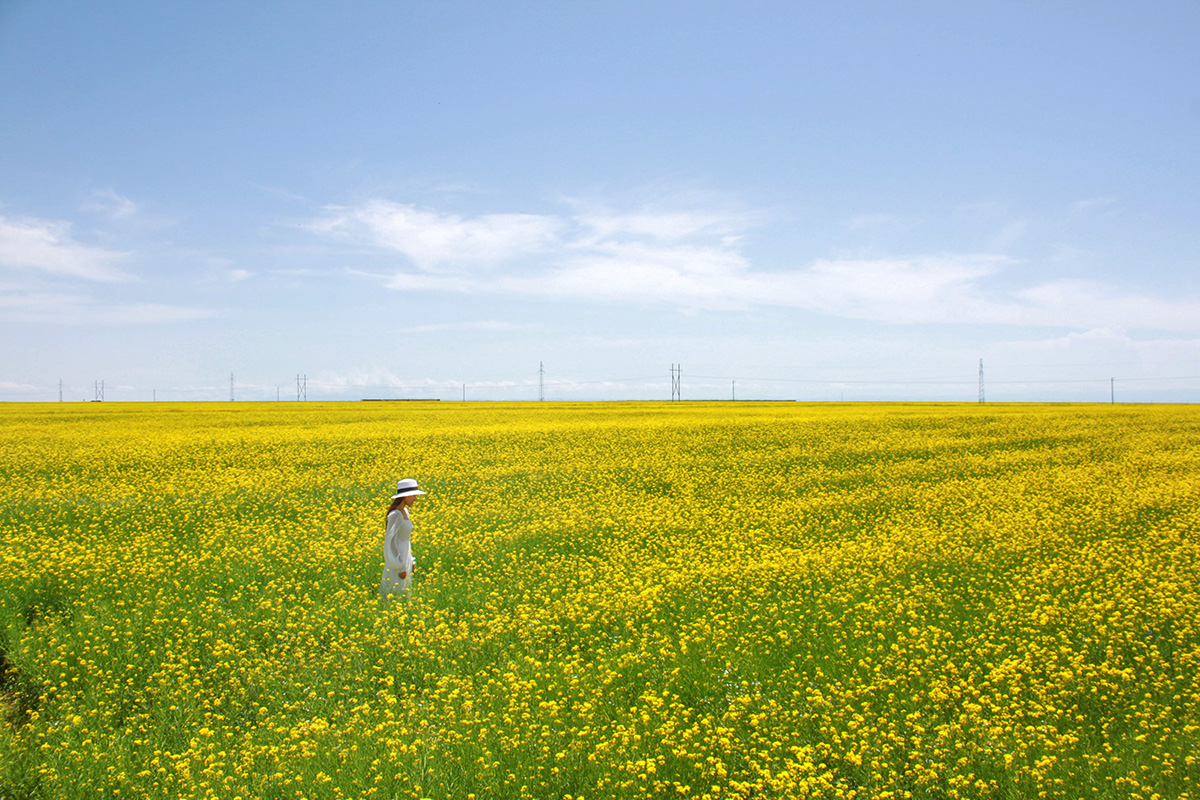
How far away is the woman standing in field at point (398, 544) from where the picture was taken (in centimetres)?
827

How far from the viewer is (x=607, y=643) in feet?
24.7

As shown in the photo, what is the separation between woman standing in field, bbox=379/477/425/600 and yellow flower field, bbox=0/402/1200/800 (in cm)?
32

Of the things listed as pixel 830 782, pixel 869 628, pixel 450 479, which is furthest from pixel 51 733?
pixel 450 479

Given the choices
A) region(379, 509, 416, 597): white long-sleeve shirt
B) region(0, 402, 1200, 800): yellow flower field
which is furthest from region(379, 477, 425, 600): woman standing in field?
region(0, 402, 1200, 800): yellow flower field

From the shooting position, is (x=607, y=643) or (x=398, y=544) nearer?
(x=607, y=643)

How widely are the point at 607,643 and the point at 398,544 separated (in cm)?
280

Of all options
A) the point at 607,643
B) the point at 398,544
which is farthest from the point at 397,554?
the point at 607,643

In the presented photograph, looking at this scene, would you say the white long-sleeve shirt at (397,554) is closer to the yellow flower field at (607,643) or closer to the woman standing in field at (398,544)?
the woman standing in field at (398,544)

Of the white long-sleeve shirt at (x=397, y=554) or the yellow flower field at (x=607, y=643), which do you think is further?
the white long-sleeve shirt at (x=397, y=554)

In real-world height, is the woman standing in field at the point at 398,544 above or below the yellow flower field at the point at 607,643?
above

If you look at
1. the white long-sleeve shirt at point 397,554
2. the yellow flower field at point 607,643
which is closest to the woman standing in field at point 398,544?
the white long-sleeve shirt at point 397,554

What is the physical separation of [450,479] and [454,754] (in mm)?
12423

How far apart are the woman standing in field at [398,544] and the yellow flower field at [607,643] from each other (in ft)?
1.06

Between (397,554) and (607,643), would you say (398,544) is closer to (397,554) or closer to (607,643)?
(397,554)
